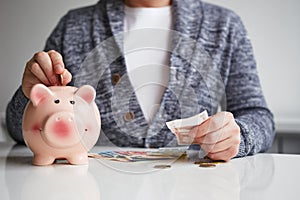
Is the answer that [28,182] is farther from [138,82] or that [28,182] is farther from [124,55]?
[124,55]

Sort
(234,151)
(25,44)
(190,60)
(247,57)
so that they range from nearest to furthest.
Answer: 1. (234,151)
2. (190,60)
3. (247,57)
4. (25,44)

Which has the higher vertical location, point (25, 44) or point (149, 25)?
point (149, 25)

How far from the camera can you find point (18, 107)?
95 centimetres

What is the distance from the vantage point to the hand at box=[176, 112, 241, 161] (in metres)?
0.74

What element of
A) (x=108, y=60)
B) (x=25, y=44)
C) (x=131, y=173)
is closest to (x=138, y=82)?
(x=108, y=60)

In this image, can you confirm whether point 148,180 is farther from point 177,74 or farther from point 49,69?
point 177,74

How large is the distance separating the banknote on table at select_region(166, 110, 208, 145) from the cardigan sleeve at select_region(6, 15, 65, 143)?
270 mm

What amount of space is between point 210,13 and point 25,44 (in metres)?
0.69

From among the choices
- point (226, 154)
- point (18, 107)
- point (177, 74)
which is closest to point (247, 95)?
point (177, 74)

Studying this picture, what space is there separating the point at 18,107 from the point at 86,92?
12.1 inches

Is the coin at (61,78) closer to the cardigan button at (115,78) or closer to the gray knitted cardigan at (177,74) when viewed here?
the gray knitted cardigan at (177,74)

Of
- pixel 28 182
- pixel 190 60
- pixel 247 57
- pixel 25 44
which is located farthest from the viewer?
pixel 25 44

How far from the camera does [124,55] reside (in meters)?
0.95

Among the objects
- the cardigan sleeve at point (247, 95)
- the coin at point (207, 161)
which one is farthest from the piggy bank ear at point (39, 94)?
the cardigan sleeve at point (247, 95)
